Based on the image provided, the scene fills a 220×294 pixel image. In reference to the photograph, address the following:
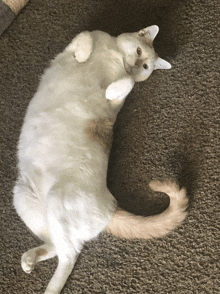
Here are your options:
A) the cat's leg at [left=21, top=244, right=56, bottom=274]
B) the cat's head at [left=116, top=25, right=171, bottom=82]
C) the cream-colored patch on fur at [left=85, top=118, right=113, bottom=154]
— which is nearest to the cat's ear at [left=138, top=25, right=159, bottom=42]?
the cat's head at [left=116, top=25, right=171, bottom=82]

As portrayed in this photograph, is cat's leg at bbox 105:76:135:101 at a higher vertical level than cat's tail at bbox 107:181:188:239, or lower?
higher

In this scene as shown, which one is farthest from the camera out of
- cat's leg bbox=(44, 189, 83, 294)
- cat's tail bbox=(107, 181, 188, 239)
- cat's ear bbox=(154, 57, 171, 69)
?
cat's ear bbox=(154, 57, 171, 69)

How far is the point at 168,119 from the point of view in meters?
1.38

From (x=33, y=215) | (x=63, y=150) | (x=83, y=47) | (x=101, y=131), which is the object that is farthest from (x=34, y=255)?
(x=83, y=47)

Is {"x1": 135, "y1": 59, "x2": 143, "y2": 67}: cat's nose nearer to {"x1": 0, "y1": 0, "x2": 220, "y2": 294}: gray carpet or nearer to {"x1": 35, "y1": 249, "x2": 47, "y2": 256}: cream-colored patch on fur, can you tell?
{"x1": 0, "y1": 0, "x2": 220, "y2": 294}: gray carpet

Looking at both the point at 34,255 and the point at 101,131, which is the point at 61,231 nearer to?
the point at 34,255

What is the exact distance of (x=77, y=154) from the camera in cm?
107

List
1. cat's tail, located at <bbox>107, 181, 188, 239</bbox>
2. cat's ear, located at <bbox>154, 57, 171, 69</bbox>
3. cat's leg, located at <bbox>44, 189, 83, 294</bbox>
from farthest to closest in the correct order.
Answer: cat's ear, located at <bbox>154, 57, 171, 69</bbox> → cat's tail, located at <bbox>107, 181, 188, 239</bbox> → cat's leg, located at <bbox>44, 189, 83, 294</bbox>

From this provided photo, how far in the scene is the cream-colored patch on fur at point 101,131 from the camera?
43.1 inches

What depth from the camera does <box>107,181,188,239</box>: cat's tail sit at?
45.5 inches

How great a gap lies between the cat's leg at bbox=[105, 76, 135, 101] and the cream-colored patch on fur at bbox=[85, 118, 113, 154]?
3.9 inches

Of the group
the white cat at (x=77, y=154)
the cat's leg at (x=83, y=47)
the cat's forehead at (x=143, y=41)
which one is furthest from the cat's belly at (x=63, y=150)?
the cat's forehead at (x=143, y=41)

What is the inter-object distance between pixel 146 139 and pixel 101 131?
0.34 meters

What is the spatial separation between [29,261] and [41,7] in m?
1.22
